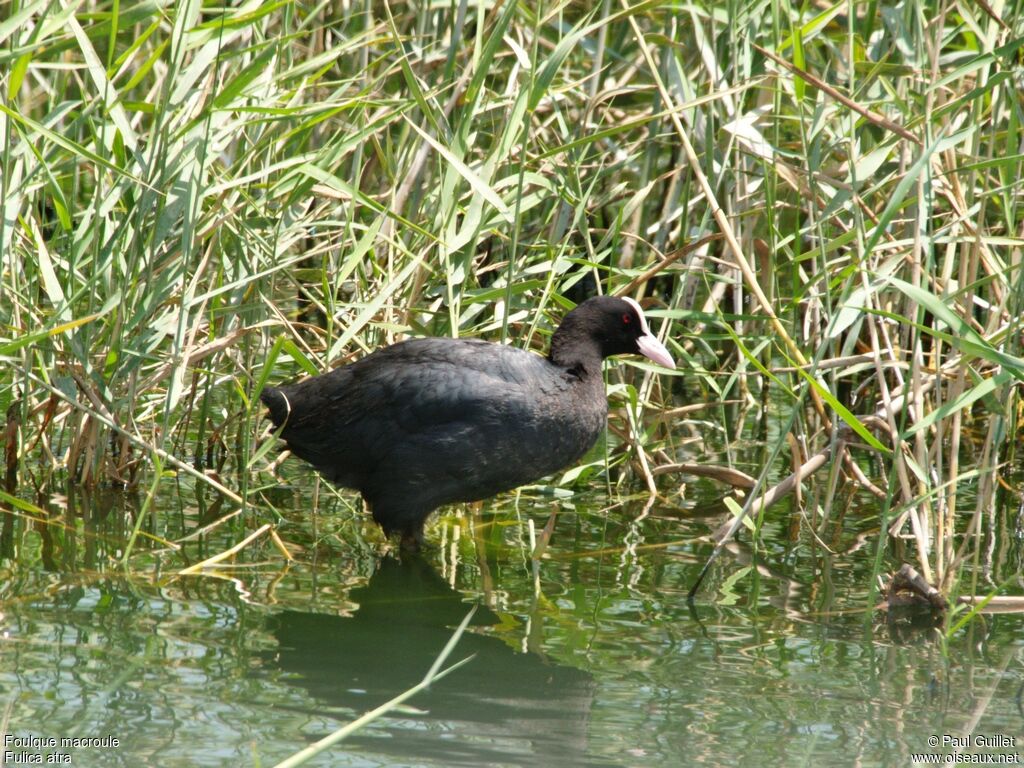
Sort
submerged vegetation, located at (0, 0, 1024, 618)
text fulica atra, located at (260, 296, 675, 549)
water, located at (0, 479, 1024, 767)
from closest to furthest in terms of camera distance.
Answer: water, located at (0, 479, 1024, 767), submerged vegetation, located at (0, 0, 1024, 618), text fulica atra, located at (260, 296, 675, 549)

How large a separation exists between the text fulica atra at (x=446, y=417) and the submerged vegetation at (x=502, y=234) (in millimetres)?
139

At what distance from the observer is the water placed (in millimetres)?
2723

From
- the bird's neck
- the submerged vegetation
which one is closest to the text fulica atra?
the bird's neck

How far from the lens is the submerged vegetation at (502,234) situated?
345 cm

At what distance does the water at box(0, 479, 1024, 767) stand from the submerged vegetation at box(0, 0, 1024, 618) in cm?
21

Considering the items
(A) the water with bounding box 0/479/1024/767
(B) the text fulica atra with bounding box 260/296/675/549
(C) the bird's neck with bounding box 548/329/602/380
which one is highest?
(C) the bird's neck with bounding box 548/329/602/380

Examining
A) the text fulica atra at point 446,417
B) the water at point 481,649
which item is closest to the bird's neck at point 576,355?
the text fulica atra at point 446,417

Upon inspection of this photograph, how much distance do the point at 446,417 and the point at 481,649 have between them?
843 millimetres

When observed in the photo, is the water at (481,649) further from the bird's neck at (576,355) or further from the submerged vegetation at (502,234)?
the bird's neck at (576,355)

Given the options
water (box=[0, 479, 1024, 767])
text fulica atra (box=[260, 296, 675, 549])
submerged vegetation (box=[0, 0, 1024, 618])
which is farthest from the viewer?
text fulica atra (box=[260, 296, 675, 549])

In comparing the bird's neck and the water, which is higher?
the bird's neck

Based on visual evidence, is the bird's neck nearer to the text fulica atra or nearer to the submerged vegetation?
the text fulica atra

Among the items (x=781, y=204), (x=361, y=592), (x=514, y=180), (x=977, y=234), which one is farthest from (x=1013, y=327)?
(x=361, y=592)

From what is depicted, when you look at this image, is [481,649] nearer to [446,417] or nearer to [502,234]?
[446,417]
